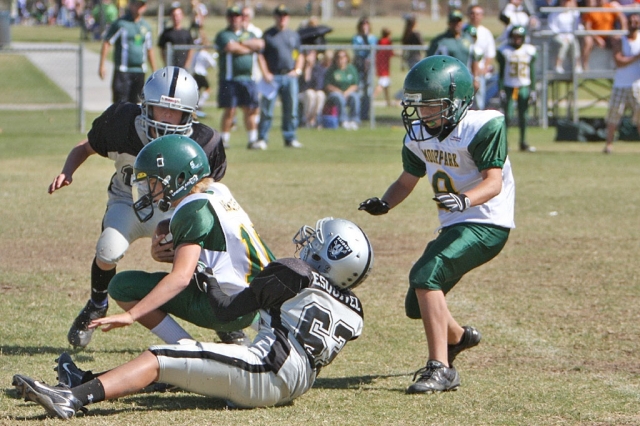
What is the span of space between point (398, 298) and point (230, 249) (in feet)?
8.57

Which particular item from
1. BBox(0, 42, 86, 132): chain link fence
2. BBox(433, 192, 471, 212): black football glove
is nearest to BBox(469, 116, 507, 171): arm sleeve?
BBox(433, 192, 471, 212): black football glove

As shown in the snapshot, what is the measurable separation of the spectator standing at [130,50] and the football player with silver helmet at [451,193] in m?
10.7

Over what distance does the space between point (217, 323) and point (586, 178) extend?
9.34m

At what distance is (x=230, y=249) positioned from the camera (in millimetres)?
4715

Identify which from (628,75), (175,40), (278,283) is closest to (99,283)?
(278,283)

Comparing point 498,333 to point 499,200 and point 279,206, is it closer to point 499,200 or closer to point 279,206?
point 499,200

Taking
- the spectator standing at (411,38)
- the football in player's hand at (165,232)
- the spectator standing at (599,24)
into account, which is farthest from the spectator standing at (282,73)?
the football in player's hand at (165,232)

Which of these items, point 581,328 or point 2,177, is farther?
point 2,177

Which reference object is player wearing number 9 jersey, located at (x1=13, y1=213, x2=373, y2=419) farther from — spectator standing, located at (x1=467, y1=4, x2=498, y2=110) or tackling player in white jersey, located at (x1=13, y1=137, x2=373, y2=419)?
spectator standing, located at (x1=467, y1=4, x2=498, y2=110)

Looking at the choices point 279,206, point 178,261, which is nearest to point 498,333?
point 178,261

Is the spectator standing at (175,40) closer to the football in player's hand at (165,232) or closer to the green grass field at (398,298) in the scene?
the green grass field at (398,298)

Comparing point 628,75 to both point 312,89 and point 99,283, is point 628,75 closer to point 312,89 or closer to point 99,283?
point 312,89

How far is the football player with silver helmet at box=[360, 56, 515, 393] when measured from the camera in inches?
196

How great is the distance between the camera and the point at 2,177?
12.6 m
